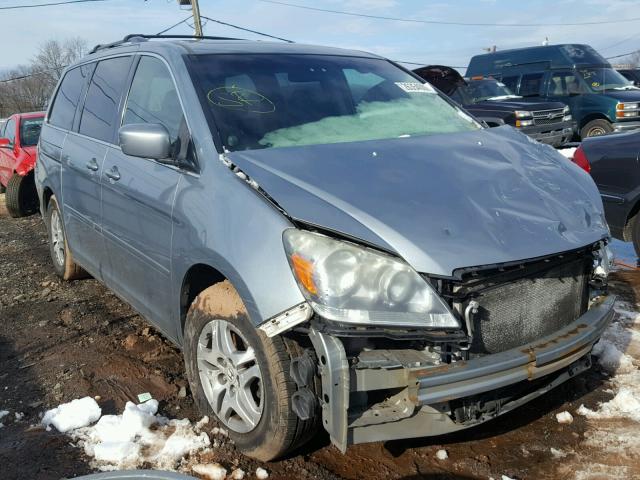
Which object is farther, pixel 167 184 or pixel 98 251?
pixel 98 251

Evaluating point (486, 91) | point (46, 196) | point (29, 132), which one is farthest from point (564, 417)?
point (486, 91)

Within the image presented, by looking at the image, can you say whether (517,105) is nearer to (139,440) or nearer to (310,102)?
(310,102)

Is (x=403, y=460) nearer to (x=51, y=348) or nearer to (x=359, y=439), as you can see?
(x=359, y=439)

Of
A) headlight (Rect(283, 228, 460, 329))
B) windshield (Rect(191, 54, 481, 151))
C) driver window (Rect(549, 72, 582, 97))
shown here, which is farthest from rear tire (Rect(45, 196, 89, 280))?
driver window (Rect(549, 72, 582, 97))

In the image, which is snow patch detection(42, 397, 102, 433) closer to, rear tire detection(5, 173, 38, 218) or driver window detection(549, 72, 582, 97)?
rear tire detection(5, 173, 38, 218)

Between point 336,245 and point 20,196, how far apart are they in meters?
8.72

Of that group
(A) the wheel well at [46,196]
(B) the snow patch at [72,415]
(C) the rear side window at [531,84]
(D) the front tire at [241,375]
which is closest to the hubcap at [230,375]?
(D) the front tire at [241,375]

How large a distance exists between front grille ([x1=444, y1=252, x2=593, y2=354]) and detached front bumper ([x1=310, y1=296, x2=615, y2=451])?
9cm

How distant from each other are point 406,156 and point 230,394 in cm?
142

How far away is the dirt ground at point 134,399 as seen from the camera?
2.76 m

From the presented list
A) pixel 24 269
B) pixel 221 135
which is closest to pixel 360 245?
pixel 221 135

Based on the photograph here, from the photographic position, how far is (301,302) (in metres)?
2.26

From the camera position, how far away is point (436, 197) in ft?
8.49

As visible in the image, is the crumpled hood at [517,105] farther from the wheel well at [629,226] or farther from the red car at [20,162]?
the red car at [20,162]
